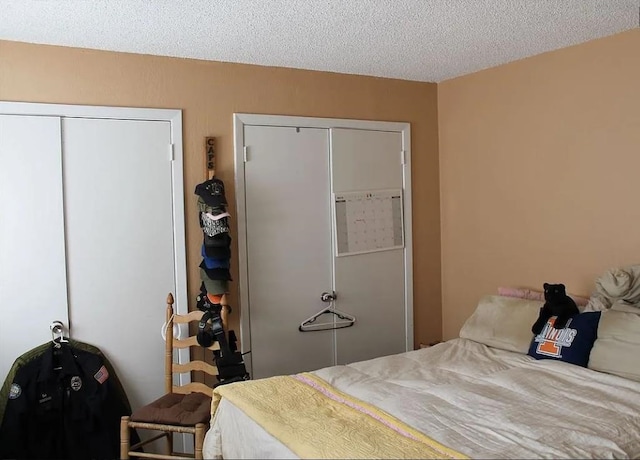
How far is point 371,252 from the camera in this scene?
403cm

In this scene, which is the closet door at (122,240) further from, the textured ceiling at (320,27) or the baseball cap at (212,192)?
the textured ceiling at (320,27)

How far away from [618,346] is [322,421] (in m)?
1.48

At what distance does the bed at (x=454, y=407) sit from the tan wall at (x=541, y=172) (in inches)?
20.3

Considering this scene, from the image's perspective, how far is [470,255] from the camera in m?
4.12

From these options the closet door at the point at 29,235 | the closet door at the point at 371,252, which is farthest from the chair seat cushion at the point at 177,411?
the closet door at the point at 371,252

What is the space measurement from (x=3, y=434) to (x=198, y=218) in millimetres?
1444

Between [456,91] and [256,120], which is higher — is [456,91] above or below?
above

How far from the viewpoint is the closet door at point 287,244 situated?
11.7 feet

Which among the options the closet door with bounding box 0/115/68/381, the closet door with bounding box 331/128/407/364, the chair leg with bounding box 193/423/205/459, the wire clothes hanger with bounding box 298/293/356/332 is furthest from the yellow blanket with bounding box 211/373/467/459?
the closet door with bounding box 331/128/407/364

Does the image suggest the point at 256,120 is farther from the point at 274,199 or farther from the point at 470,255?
the point at 470,255

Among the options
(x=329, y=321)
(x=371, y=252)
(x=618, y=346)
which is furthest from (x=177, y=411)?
(x=618, y=346)

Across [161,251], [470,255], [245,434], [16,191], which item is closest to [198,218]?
[161,251]

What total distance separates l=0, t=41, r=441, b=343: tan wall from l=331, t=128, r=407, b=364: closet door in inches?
6.2

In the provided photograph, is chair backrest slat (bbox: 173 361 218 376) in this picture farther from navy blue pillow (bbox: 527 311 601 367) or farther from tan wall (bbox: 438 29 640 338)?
tan wall (bbox: 438 29 640 338)
